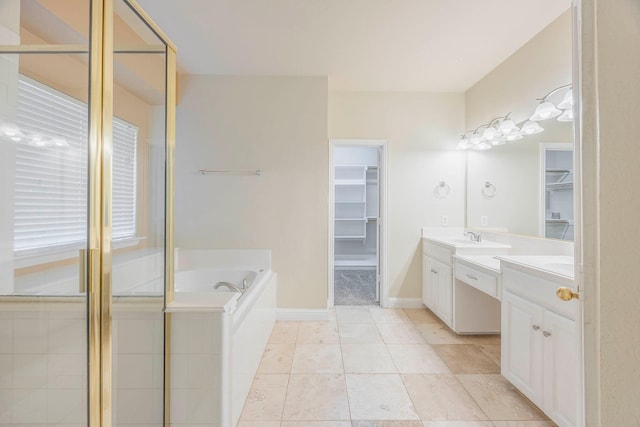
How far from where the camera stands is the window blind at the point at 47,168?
1.11 m

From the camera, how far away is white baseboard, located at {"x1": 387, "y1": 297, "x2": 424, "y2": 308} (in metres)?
3.48

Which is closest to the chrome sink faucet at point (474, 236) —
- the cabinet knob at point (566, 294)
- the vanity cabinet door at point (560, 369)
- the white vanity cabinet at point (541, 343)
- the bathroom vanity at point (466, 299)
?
the bathroom vanity at point (466, 299)

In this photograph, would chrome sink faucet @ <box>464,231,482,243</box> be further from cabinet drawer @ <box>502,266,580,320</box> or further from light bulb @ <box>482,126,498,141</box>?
cabinet drawer @ <box>502,266,580,320</box>

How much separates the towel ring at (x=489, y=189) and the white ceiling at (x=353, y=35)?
117 cm

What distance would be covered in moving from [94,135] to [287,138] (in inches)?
85.2

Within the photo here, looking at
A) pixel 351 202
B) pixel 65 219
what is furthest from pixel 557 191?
pixel 351 202

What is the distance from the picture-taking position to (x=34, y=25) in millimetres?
1120

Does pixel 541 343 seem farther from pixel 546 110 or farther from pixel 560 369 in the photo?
pixel 546 110

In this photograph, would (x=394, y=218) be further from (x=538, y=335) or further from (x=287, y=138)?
(x=538, y=335)

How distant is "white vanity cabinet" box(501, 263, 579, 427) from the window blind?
2.19 m

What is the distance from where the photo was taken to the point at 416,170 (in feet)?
11.5

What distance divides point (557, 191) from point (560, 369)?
4.51ft

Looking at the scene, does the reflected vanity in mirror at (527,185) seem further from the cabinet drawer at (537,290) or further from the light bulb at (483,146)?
the cabinet drawer at (537,290)

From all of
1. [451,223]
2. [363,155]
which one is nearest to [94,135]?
[451,223]
